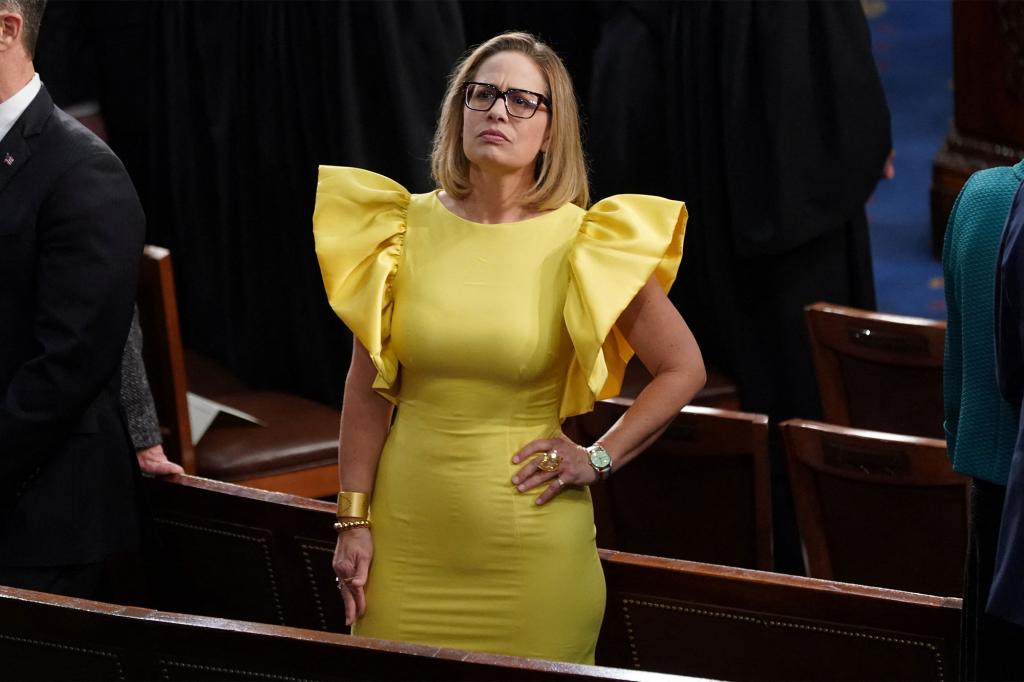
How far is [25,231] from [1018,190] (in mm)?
1582

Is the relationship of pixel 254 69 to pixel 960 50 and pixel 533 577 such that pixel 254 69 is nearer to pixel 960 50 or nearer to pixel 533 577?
pixel 533 577

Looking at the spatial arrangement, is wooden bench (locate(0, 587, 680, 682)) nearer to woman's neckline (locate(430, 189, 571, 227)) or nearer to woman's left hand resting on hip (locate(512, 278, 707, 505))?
woman's left hand resting on hip (locate(512, 278, 707, 505))

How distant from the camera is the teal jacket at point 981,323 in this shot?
6.41ft

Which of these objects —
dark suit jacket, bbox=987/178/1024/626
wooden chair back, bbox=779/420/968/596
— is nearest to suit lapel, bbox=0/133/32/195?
wooden chair back, bbox=779/420/968/596

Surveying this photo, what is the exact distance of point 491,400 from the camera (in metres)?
2.24

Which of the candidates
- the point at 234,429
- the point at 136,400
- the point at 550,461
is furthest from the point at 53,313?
the point at 234,429

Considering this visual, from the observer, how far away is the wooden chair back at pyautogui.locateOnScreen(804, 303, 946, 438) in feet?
11.0

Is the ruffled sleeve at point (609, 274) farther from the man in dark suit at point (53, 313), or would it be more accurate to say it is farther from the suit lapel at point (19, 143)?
the suit lapel at point (19, 143)

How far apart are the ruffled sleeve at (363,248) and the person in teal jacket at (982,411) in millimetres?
862

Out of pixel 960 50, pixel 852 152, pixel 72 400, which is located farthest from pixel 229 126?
pixel 960 50

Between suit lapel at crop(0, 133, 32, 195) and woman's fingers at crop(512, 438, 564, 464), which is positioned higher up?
suit lapel at crop(0, 133, 32, 195)

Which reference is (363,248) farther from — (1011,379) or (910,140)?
(910,140)

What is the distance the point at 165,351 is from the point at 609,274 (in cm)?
163

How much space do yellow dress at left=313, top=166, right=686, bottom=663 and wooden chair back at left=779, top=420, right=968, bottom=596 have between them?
68 cm
